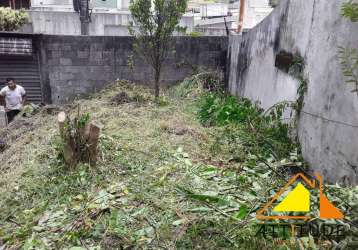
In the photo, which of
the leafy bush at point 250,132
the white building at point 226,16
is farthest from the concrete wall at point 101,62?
the white building at point 226,16

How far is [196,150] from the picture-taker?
13.2 feet

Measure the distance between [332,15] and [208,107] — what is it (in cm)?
328

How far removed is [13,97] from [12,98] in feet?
0.10

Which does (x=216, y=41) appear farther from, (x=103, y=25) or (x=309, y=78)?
(x=103, y=25)

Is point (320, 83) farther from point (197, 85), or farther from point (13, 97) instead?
point (13, 97)

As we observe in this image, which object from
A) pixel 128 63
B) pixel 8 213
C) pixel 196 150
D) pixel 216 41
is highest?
pixel 216 41

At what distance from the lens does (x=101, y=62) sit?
7730 millimetres

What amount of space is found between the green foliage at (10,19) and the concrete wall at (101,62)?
5.06m

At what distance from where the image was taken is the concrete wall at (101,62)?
7570 millimetres

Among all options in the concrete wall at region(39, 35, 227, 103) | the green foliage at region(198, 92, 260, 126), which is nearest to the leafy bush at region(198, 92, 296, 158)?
the green foliage at region(198, 92, 260, 126)

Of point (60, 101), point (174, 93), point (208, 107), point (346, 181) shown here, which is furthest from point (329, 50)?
point (60, 101)

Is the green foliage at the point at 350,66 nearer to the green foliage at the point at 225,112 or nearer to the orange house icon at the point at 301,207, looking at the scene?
the orange house icon at the point at 301,207

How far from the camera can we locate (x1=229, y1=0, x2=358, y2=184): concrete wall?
2.73 m

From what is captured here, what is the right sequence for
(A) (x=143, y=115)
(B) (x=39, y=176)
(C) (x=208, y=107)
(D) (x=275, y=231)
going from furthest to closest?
(C) (x=208, y=107) < (A) (x=143, y=115) < (B) (x=39, y=176) < (D) (x=275, y=231)
